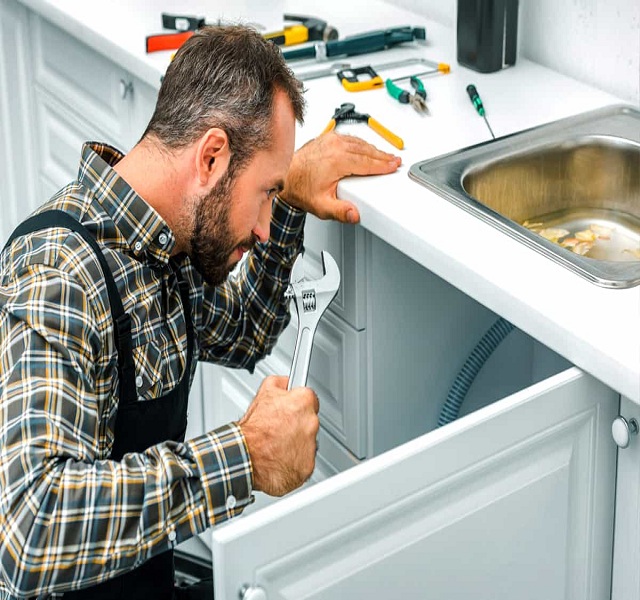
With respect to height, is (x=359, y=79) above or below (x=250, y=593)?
above

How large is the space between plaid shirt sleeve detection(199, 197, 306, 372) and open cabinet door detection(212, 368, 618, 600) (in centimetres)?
47

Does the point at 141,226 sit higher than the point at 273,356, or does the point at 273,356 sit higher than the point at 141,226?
the point at 141,226

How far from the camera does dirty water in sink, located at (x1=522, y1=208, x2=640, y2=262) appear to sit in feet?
5.32

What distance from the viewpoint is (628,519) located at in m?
1.29

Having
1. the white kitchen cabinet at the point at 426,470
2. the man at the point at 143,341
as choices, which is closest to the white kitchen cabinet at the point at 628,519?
the white kitchen cabinet at the point at 426,470

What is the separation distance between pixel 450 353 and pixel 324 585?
25.7 inches

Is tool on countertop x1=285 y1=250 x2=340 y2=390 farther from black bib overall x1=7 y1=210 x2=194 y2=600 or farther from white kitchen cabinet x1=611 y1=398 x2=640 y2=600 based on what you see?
white kitchen cabinet x1=611 y1=398 x2=640 y2=600

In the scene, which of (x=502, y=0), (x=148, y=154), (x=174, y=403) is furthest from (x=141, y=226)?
(x=502, y=0)

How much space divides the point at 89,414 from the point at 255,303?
46 cm

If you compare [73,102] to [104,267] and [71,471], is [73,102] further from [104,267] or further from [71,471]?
[71,471]

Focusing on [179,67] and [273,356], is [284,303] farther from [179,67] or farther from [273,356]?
[179,67]

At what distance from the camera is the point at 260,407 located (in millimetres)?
1218

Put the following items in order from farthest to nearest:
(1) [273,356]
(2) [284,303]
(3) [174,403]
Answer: (1) [273,356]
(2) [284,303]
(3) [174,403]

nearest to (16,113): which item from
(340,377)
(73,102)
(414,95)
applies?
(73,102)
